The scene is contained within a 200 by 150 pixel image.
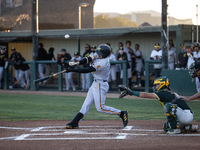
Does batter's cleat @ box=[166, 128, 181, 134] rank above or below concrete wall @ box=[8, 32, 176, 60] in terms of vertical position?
below

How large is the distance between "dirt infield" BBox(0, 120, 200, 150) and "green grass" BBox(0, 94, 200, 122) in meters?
1.06

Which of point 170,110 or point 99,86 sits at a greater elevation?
point 99,86

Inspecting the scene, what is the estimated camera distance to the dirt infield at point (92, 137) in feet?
15.4

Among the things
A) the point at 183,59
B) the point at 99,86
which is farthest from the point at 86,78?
the point at 99,86

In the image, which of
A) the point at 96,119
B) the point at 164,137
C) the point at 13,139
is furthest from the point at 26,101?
the point at 164,137

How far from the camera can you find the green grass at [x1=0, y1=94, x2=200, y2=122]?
7770mm

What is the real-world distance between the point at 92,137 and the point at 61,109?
3965mm

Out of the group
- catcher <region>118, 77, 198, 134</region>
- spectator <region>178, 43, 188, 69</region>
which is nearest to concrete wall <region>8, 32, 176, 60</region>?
spectator <region>178, 43, 188, 69</region>

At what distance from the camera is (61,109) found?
9.13 metres

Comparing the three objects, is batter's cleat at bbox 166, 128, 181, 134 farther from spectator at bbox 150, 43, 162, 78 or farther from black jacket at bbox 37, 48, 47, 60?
black jacket at bbox 37, 48, 47, 60

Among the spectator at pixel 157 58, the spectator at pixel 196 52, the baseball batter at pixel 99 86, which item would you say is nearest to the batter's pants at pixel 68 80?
the spectator at pixel 157 58

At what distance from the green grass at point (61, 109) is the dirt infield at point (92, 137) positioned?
1.06m

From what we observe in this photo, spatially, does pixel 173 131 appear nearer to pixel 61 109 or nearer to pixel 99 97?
pixel 99 97

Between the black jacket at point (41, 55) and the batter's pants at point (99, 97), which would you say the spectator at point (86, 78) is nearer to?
the black jacket at point (41, 55)
